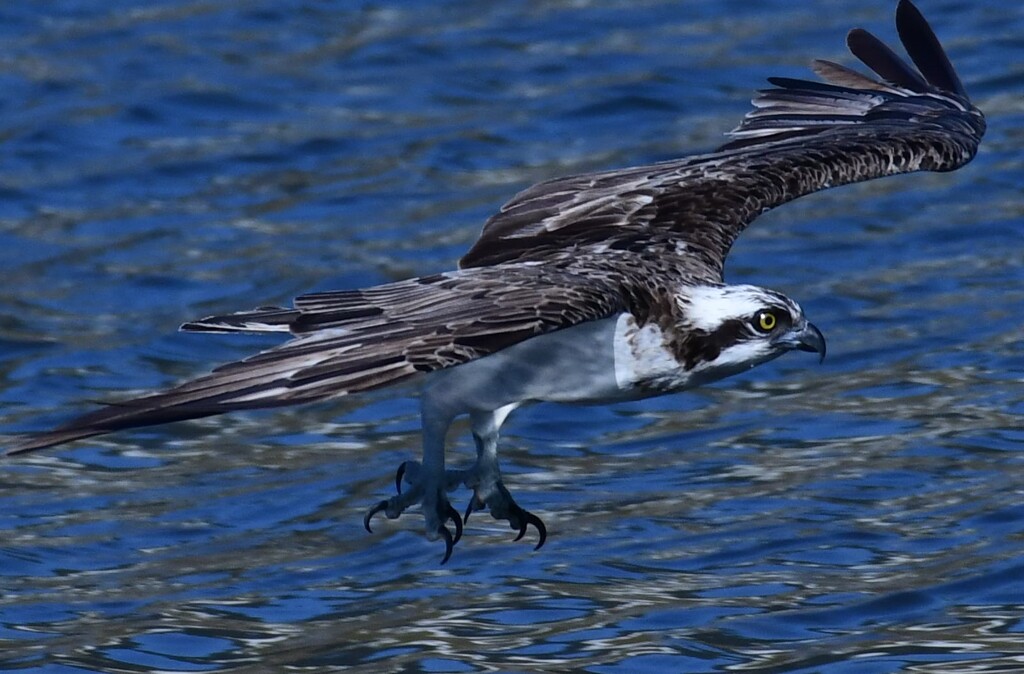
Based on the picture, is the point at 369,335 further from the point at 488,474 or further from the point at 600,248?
the point at 600,248

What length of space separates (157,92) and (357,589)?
9124 mm

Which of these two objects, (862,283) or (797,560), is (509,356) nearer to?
(797,560)

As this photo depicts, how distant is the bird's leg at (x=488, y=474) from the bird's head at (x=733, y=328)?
93cm

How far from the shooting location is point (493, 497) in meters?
10.7

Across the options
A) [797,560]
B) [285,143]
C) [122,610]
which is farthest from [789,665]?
[285,143]

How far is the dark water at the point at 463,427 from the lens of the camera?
11.5m

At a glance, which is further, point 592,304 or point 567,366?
point 567,366

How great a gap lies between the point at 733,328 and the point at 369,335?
2.05 m

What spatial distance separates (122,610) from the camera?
11.9 meters

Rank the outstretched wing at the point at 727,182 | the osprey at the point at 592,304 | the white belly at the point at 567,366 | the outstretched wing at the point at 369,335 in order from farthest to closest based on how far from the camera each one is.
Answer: the outstretched wing at the point at 727,182 → the white belly at the point at 567,366 → the osprey at the point at 592,304 → the outstretched wing at the point at 369,335

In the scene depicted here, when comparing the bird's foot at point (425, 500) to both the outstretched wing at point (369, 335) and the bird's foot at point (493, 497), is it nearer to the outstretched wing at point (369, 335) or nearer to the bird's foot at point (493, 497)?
the bird's foot at point (493, 497)

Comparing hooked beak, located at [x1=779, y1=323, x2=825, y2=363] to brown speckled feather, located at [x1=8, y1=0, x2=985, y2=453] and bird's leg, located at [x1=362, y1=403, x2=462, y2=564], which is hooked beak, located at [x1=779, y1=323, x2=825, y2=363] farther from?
bird's leg, located at [x1=362, y1=403, x2=462, y2=564]

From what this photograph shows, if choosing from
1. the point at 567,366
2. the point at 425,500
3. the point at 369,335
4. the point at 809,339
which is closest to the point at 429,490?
the point at 425,500

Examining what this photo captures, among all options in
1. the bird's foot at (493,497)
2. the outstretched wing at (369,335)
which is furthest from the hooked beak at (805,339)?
the bird's foot at (493,497)
